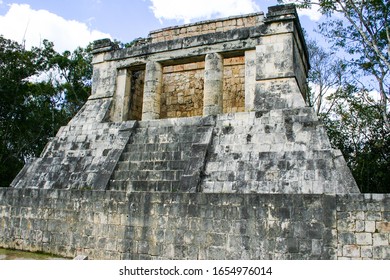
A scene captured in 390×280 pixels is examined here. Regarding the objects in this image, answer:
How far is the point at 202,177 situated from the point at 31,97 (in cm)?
1506

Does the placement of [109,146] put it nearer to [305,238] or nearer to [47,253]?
[47,253]

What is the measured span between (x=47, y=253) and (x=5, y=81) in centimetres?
1189

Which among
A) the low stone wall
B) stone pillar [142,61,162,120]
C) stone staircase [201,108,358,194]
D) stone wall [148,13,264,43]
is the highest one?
stone wall [148,13,264,43]

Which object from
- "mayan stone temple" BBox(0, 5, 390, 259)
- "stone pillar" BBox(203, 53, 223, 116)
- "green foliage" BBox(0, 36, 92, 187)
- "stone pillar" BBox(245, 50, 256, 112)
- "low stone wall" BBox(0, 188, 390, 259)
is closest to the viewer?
"low stone wall" BBox(0, 188, 390, 259)

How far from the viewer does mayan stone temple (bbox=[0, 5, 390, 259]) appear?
5090mm

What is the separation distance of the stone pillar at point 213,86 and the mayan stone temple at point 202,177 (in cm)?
2

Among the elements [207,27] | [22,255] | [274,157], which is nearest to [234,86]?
[207,27]

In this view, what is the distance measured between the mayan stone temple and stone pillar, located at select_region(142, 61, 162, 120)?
26 mm

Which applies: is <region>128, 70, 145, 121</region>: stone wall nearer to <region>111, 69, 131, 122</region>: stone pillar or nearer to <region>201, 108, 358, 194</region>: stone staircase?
<region>111, 69, 131, 122</region>: stone pillar

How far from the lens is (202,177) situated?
A: 6402 millimetres

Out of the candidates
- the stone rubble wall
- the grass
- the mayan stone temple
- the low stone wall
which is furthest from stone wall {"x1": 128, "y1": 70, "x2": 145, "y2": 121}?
the grass

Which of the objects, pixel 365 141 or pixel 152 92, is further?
pixel 365 141

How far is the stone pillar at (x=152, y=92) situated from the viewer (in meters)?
8.20

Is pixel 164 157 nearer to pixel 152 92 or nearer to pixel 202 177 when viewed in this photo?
pixel 202 177
